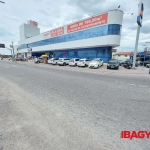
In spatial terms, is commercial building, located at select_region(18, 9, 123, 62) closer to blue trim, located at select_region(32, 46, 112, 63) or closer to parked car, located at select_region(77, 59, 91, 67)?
blue trim, located at select_region(32, 46, 112, 63)

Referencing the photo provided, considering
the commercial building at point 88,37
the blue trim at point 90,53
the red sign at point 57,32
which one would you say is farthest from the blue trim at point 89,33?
the blue trim at point 90,53

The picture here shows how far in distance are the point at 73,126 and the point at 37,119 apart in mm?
1220

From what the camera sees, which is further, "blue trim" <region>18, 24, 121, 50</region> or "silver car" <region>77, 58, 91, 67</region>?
"blue trim" <region>18, 24, 121, 50</region>

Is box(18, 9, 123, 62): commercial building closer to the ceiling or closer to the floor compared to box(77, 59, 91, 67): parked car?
closer to the ceiling

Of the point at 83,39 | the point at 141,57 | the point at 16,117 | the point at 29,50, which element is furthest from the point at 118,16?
the point at 29,50

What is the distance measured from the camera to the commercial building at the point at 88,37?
83.5 ft

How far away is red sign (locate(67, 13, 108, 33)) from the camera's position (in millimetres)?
26670

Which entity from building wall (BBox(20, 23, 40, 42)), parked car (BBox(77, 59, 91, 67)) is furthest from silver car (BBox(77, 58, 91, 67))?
building wall (BBox(20, 23, 40, 42))

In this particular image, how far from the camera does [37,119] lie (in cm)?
347

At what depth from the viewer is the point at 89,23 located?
97.6ft

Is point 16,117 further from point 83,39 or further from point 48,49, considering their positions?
point 48,49

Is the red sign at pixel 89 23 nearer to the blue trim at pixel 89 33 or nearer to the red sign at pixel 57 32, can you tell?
the blue trim at pixel 89 33

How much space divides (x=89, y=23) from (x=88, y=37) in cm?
379

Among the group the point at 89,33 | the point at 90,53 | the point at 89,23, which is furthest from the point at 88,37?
the point at 90,53
